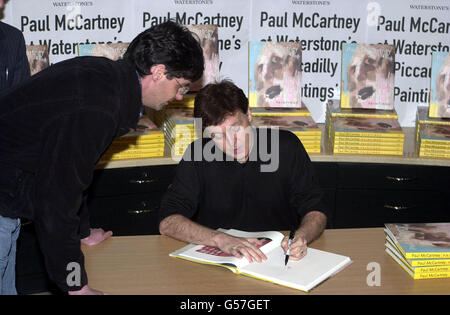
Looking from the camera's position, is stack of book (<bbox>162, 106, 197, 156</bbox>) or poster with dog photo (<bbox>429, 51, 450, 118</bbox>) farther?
poster with dog photo (<bbox>429, 51, 450, 118</bbox>)

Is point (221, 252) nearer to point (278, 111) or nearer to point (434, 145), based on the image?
point (278, 111)

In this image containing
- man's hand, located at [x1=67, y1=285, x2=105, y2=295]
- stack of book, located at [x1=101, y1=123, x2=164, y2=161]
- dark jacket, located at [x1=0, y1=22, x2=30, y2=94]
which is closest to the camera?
man's hand, located at [x1=67, y1=285, x2=105, y2=295]

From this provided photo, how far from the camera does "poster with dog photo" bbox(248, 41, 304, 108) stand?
3.47 metres

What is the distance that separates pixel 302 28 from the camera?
3707 mm

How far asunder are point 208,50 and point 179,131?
0.53m

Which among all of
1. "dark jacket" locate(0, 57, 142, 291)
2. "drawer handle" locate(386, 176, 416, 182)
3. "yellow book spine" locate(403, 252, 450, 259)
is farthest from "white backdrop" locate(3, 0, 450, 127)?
"yellow book spine" locate(403, 252, 450, 259)

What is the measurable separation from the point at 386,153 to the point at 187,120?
1133 mm

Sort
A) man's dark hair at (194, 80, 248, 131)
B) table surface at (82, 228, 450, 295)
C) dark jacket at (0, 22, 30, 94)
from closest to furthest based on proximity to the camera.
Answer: table surface at (82, 228, 450, 295) → man's dark hair at (194, 80, 248, 131) → dark jacket at (0, 22, 30, 94)

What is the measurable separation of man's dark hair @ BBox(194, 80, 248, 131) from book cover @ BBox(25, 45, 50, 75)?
122 cm

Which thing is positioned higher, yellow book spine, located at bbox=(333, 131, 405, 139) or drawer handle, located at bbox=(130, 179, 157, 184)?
yellow book spine, located at bbox=(333, 131, 405, 139)

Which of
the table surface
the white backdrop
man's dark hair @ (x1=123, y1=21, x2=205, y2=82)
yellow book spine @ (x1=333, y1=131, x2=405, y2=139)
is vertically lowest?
the table surface

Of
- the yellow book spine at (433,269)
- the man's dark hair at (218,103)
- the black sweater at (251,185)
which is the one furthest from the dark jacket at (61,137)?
the yellow book spine at (433,269)

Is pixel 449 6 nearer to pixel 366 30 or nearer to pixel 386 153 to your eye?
pixel 366 30

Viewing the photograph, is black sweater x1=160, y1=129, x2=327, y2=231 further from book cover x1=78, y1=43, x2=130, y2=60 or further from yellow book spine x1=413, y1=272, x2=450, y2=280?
book cover x1=78, y1=43, x2=130, y2=60
